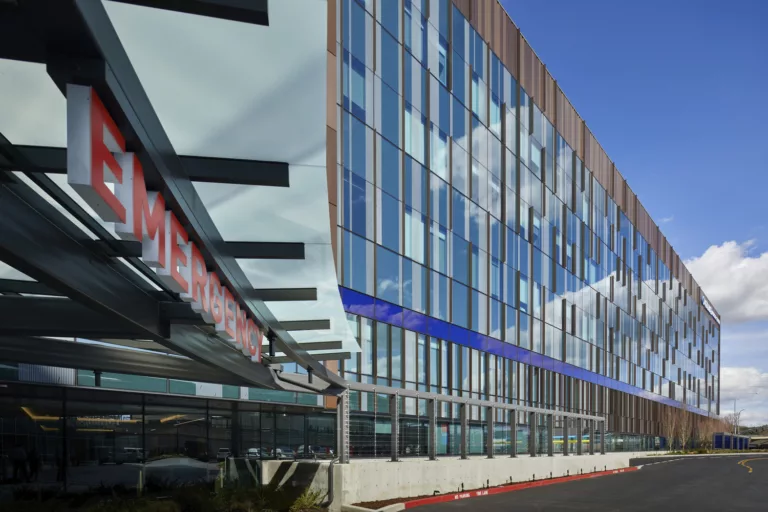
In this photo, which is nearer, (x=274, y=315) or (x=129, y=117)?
(x=129, y=117)

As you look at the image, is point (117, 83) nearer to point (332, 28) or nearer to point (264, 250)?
point (264, 250)

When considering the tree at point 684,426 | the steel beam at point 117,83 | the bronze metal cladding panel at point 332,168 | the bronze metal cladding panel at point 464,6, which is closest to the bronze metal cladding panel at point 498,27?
the bronze metal cladding panel at point 464,6

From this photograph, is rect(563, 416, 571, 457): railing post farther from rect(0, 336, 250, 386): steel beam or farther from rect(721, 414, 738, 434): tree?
rect(721, 414, 738, 434): tree

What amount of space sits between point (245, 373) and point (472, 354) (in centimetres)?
2857

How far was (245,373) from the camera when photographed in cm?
1667

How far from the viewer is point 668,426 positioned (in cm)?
9338

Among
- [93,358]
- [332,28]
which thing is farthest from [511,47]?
Result: [93,358]

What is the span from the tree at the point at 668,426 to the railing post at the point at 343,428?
79.2 m

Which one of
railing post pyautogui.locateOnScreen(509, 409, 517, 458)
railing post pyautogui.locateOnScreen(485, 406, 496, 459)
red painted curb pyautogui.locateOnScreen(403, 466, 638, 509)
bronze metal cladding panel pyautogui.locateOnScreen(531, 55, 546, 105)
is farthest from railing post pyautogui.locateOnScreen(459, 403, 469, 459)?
bronze metal cladding panel pyautogui.locateOnScreen(531, 55, 546, 105)

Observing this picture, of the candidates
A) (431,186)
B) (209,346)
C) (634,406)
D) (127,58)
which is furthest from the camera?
(634,406)

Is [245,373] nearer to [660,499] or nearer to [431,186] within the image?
[660,499]

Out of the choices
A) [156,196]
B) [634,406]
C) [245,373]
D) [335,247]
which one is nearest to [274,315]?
[245,373]

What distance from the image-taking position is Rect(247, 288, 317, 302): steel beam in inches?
531

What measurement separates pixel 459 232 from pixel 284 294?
29.3 metres
